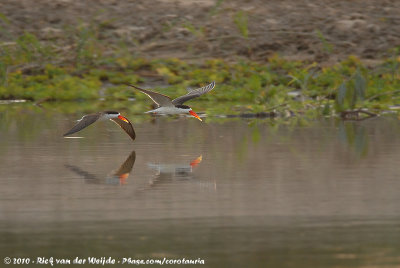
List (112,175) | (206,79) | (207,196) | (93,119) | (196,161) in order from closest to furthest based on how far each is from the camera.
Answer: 1. (207,196)
2. (112,175)
3. (196,161)
4. (93,119)
5. (206,79)

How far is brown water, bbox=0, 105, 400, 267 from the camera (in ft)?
23.6

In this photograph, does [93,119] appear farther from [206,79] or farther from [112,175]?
[206,79]

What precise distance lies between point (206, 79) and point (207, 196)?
1245 cm

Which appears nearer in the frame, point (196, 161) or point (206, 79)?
point (196, 161)

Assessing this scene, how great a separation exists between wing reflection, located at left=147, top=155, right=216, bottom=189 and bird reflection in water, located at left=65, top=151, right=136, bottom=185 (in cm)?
24

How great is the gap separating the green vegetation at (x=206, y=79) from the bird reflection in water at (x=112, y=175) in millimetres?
6560

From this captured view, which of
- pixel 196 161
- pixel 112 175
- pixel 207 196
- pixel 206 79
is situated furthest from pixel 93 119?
pixel 206 79

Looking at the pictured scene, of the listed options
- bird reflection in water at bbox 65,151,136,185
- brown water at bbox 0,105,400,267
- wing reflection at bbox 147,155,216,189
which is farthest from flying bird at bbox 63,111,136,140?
wing reflection at bbox 147,155,216,189

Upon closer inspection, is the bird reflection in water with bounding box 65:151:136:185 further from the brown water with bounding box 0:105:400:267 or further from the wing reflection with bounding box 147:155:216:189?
the wing reflection with bounding box 147:155:216:189

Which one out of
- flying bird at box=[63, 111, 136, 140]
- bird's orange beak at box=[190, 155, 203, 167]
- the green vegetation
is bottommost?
the green vegetation

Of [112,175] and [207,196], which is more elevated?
[207,196]

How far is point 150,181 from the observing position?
33.2 feet

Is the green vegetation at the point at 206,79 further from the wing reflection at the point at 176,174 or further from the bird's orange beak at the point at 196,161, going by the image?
the wing reflection at the point at 176,174

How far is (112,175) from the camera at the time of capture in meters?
10.6
